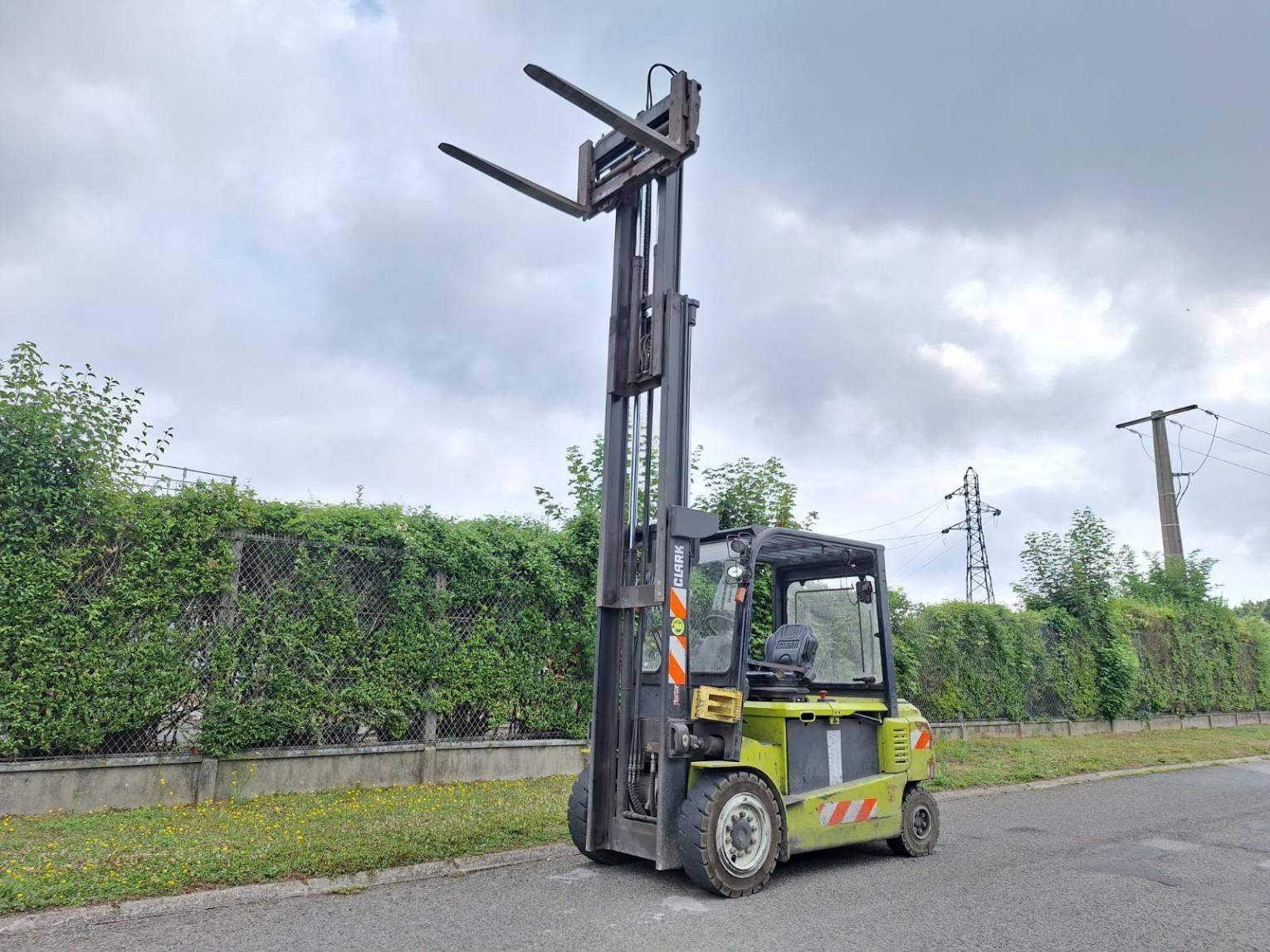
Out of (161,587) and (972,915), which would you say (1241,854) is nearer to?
(972,915)

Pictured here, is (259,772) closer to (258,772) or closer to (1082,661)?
(258,772)

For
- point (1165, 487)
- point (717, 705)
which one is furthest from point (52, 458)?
point (1165, 487)

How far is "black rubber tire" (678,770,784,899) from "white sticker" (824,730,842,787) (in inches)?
36.2

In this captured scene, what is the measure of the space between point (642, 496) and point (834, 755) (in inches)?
93.7

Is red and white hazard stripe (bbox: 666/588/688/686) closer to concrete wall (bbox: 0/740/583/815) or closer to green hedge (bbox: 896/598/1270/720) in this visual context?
concrete wall (bbox: 0/740/583/815)

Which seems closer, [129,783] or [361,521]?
[129,783]

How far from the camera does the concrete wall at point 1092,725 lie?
624 inches

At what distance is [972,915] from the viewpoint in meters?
5.39

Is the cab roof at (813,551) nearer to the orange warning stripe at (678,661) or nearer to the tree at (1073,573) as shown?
the orange warning stripe at (678,661)

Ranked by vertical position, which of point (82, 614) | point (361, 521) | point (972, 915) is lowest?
point (972, 915)

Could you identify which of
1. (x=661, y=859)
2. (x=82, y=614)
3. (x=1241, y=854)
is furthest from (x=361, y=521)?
(x=1241, y=854)

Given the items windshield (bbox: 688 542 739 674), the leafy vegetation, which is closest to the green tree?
the leafy vegetation

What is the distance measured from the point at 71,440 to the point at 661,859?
6055mm

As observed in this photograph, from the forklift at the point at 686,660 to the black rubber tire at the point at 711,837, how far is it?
13mm
